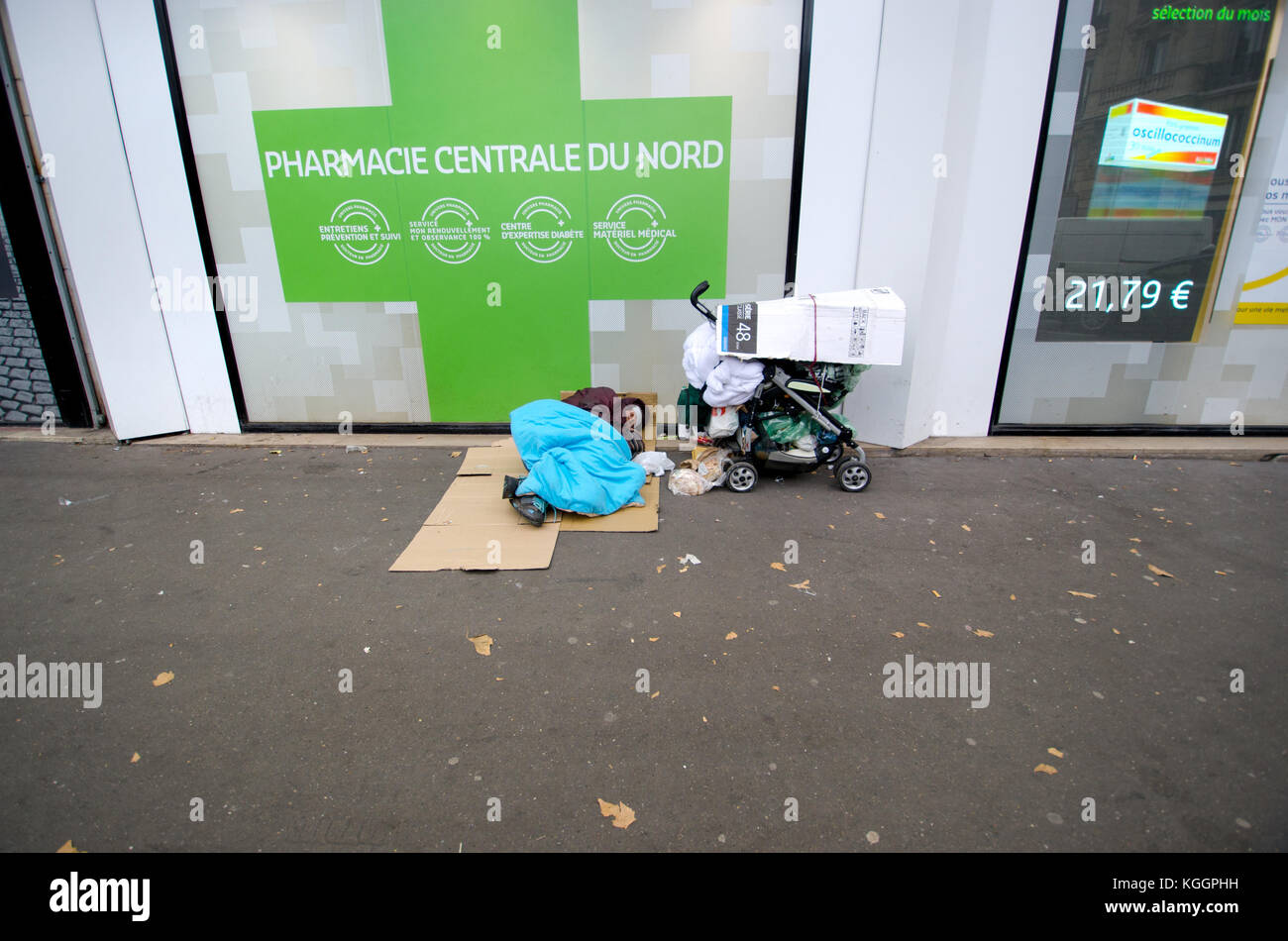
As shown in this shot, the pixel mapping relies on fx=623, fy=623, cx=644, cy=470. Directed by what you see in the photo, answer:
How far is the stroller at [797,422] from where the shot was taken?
4.50 meters

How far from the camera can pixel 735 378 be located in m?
4.43

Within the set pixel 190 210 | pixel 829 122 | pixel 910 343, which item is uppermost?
pixel 829 122

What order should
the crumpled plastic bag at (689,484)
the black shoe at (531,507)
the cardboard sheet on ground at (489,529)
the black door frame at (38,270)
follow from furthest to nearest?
the black door frame at (38,270)
the crumpled plastic bag at (689,484)
the black shoe at (531,507)
the cardboard sheet on ground at (489,529)

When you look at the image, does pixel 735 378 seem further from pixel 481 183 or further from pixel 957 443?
pixel 481 183

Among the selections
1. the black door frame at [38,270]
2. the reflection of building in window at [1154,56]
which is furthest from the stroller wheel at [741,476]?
the black door frame at [38,270]

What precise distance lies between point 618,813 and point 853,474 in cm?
321

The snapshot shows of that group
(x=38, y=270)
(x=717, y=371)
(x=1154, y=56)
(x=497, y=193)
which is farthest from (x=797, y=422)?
(x=38, y=270)

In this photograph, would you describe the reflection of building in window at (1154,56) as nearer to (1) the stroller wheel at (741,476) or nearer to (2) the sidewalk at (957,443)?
(2) the sidewalk at (957,443)

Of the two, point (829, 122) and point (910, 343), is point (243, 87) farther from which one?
point (910, 343)

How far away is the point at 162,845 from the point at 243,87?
5628mm

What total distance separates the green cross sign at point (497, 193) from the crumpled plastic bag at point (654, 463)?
116 centimetres

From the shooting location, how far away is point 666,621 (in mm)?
3172
